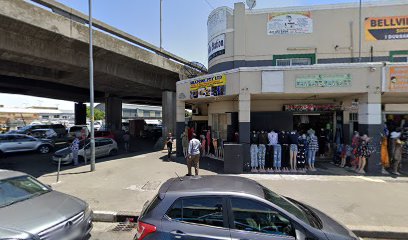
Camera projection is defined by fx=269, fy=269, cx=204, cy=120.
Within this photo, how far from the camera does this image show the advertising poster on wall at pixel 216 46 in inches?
599

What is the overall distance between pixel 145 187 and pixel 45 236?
16.8 feet

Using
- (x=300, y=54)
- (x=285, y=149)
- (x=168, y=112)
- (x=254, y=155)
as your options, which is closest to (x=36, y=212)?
(x=254, y=155)

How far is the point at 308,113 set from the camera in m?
14.6

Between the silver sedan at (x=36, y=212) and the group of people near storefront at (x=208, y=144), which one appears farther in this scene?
the group of people near storefront at (x=208, y=144)

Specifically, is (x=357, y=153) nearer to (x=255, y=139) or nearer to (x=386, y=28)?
(x=255, y=139)

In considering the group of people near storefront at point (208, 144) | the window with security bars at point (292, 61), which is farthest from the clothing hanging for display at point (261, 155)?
the window with security bars at point (292, 61)

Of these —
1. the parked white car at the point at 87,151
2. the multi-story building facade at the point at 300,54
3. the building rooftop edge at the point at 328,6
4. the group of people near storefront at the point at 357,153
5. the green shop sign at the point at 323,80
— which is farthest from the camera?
the parked white car at the point at 87,151

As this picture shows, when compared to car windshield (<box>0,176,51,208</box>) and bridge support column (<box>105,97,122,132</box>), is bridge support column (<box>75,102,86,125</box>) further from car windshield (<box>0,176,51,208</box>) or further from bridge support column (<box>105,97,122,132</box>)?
car windshield (<box>0,176,51,208</box>)

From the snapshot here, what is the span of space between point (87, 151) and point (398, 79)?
15859 millimetres

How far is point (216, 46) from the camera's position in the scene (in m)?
15.7

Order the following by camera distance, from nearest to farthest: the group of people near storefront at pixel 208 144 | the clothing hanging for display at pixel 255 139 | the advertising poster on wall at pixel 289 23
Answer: the clothing hanging for display at pixel 255 139 → the advertising poster on wall at pixel 289 23 → the group of people near storefront at pixel 208 144

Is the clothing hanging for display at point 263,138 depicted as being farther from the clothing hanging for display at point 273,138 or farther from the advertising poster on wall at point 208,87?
the advertising poster on wall at point 208,87

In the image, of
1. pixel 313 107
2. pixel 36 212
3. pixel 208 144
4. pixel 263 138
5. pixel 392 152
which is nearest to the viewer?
pixel 36 212

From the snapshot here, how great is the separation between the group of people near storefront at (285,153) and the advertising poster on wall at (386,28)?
6.48 metres
